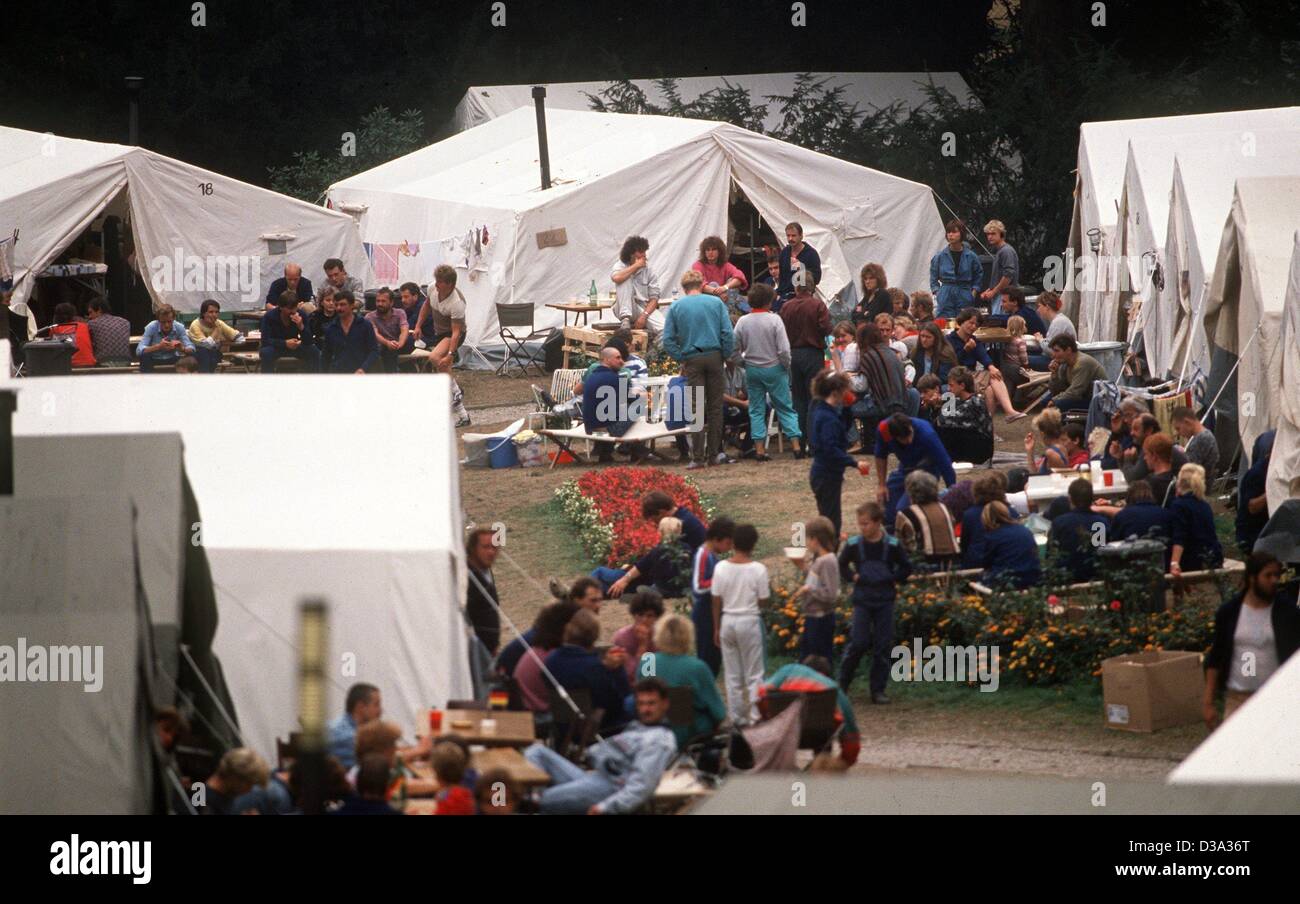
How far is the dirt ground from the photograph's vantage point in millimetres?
9859

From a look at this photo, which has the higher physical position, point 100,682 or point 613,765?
point 100,682

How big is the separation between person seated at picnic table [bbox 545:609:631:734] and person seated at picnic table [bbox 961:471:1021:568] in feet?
12.5

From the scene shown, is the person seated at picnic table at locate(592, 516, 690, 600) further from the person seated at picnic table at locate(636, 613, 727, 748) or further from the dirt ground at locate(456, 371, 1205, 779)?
the person seated at picnic table at locate(636, 613, 727, 748)

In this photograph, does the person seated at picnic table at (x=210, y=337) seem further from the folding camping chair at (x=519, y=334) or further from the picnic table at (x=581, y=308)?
the picnic table at (x=581, y=308)

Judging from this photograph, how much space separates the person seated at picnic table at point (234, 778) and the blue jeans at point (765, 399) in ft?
30.9

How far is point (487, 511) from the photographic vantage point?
15.7m

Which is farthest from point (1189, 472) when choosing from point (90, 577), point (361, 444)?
point (90, 577)

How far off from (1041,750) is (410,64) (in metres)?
31.1

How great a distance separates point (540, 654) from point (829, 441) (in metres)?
4.23

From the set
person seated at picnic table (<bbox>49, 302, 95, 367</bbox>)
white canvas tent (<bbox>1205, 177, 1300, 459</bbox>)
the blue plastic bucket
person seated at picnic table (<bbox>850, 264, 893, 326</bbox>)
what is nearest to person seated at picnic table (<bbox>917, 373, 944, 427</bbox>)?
white canvas tent (<bbox>1205, 177, 1300, 459</bbox>)

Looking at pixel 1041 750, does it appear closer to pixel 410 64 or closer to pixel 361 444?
pixel 361 444

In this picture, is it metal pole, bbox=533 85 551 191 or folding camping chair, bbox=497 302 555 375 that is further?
metal pole, bbox=533 85 551 191

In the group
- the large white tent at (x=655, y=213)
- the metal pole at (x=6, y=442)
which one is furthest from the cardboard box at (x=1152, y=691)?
the large white tent at (x=655, y=213)
